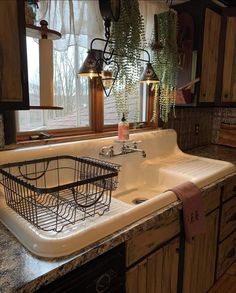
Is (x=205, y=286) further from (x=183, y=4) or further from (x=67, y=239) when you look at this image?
(x=183, y=4)

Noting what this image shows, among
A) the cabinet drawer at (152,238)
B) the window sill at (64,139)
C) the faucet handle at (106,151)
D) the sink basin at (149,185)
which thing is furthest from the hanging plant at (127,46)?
the cabinet drawer at (152,238)

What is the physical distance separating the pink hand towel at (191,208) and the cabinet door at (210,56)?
1105 mm

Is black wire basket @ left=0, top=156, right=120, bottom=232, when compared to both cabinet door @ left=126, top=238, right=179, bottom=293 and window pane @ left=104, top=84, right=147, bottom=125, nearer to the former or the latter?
cabinet door @ left=126, top=238, right=179, bottom=293

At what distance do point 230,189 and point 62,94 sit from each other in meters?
1.29

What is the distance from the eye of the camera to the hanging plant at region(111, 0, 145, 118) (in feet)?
5.00

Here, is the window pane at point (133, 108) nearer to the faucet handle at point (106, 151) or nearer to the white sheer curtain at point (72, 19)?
the faucet handle at point (106, 151)

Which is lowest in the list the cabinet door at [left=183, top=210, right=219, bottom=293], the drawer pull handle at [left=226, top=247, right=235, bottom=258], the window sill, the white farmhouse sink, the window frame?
the drawer pull handle at [left=226, top=247, right=235, bottom=258]

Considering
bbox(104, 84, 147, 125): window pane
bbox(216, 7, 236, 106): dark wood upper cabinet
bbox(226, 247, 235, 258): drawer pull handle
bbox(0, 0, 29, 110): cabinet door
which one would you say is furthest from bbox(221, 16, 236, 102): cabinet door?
bbox(0, 0, 29, 110): cabinet door

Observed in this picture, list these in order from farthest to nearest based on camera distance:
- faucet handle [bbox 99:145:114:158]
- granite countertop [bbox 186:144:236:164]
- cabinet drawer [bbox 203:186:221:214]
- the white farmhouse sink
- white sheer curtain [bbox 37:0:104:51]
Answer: granite countertop [bbox 186:144:236:164] → faucet handle [bbox 99:145:114:158] → cabinet drawer [bbox 203:186:221:214] → white sheer curtain [bbox 37:0:104:51] → the white farmhouse sink

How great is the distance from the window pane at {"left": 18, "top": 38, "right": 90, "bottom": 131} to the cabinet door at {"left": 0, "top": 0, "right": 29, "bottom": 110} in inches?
16.9

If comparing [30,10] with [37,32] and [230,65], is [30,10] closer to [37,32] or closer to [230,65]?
[37,32]

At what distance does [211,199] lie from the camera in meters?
1.53

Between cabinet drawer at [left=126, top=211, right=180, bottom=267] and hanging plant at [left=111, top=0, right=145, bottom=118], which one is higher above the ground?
hanging plant at [left=111, top=0, right=145, bottom=118]

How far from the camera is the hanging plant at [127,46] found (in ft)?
5.00
